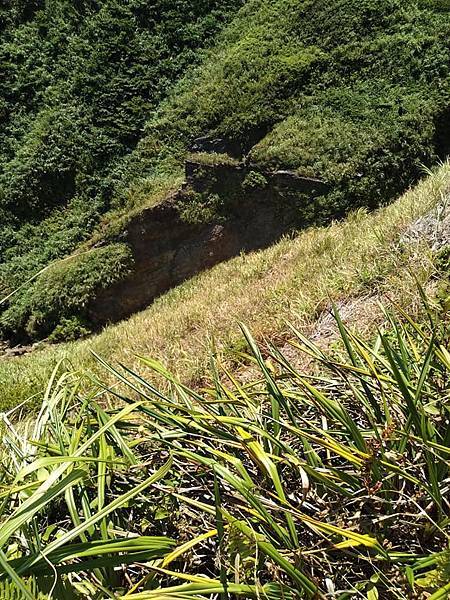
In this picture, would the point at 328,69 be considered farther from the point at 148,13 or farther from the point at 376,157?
the point at 148,13

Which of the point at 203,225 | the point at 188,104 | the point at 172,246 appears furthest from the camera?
the point at 188,104

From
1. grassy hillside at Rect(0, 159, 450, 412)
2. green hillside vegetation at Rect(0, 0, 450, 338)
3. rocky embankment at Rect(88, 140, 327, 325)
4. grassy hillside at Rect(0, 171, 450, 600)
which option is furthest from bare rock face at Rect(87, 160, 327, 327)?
grassy hillside at Rect(0, 171, 450, 600)

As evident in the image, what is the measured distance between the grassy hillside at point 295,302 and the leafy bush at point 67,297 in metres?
6.20

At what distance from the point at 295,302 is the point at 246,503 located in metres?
3.85

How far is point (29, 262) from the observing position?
16.8 metres

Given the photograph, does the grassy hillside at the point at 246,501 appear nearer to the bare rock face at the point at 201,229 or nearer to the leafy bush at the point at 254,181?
the bare rock face at the point at 201,229

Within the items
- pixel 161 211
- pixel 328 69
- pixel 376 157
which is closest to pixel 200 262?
pixel 161 211

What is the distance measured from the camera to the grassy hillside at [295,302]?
13.2ft

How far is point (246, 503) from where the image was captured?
1230mm

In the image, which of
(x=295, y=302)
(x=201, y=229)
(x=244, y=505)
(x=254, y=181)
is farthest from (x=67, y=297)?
(x=244, y=505)

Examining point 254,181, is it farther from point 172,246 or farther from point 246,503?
point 246,503

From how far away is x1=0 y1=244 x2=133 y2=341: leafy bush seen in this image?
47.5ft

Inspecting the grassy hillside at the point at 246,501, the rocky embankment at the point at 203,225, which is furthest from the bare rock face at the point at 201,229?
the grassy hillside at the point at 246,501

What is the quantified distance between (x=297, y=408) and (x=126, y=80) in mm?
20117
